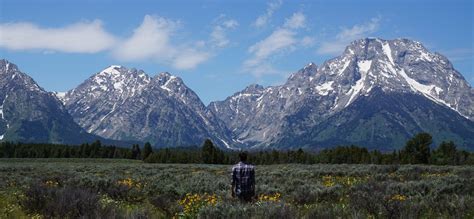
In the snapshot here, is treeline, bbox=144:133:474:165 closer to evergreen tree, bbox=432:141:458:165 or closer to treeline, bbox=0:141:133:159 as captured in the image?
evergreen tree, bbox=432:141:458:165

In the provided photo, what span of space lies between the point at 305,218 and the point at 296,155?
123050mm

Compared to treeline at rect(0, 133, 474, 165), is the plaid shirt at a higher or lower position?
lower

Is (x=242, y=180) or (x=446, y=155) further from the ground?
(x=446, y=155)

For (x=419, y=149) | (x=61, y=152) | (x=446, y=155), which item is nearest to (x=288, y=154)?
(x=419, y=149)

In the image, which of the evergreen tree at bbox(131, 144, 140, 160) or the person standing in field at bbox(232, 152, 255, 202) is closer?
the person standing in field at bbox(232, 152, 255, 202)

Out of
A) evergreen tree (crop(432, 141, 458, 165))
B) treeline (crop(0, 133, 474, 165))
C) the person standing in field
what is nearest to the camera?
the person standing in field

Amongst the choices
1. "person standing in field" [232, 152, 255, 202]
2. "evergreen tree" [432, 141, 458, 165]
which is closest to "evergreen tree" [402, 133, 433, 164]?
"evergreen tree" [432, 141, 458, 165]

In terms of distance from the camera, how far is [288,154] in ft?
443

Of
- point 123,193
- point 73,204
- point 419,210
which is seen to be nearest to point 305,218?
point 419,210

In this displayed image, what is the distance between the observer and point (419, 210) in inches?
480

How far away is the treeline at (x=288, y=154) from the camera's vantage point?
103 metres

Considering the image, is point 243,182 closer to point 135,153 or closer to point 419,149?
point 419,149

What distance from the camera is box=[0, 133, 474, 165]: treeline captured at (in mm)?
102625

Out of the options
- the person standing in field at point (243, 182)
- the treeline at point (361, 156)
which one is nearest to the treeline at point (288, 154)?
the treeline at point (361, 156)
